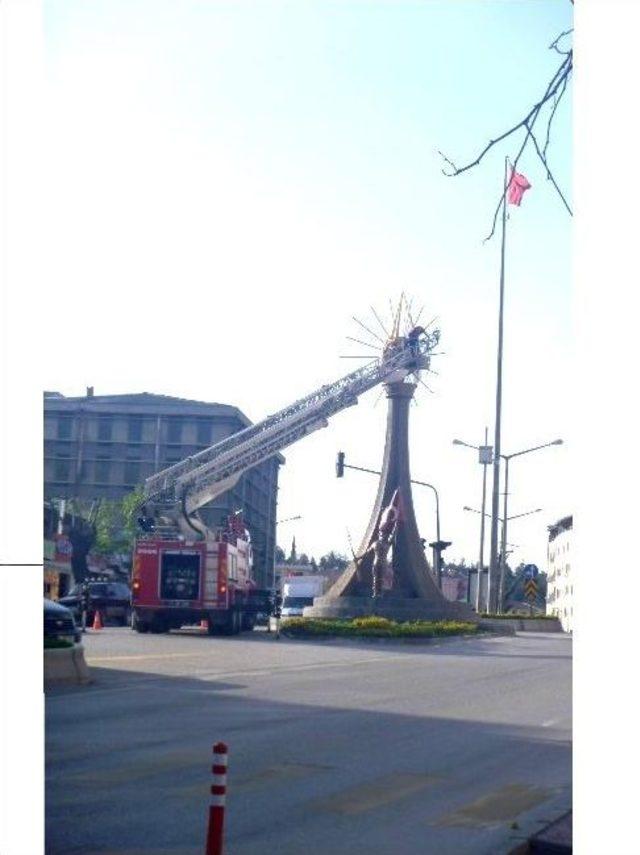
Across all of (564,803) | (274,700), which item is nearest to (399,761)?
(564,803)

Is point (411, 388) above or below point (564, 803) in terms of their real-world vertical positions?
above

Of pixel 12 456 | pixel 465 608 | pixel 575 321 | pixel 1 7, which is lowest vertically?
pixel 465 608

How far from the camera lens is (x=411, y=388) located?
139 feet

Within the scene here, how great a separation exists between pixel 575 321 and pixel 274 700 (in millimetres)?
12872

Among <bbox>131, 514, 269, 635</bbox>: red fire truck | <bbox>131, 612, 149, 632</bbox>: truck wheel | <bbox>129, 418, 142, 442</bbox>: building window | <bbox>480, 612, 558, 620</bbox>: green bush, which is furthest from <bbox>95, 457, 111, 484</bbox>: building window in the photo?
<bbox>480, 612, 558, 620</bbox>: green bush

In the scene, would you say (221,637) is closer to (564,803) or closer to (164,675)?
(164,675)

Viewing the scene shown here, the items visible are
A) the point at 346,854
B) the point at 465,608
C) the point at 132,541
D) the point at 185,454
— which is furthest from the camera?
the point at 465,608

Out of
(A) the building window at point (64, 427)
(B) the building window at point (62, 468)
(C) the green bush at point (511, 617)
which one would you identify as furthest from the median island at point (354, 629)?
(A) the building window at point (64, 427)

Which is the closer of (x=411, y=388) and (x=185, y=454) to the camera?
(x=185, y=454)

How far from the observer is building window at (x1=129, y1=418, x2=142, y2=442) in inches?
762

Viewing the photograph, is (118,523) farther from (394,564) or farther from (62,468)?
(62,468)

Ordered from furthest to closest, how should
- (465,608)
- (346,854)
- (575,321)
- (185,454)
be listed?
1. (465,608)
2. (185,454)
3. (346,854)
4. (575,321)

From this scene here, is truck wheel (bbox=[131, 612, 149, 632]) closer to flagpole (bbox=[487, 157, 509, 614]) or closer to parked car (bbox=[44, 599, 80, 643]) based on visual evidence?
flagpole (bbox=[487, 157, 509, 614])

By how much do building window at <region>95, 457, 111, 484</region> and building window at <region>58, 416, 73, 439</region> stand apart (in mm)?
2793
